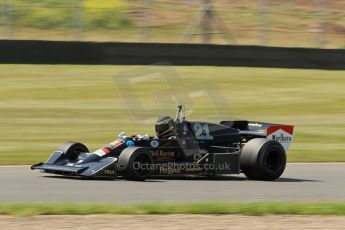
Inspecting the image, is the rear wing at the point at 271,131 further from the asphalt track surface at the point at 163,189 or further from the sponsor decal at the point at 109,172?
the sponsor decal at the point at 109,172

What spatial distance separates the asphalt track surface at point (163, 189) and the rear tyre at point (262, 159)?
14 centimetres

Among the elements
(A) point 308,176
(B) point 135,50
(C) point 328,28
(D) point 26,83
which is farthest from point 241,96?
(A) point 308,176

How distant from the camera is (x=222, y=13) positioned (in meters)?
30.5

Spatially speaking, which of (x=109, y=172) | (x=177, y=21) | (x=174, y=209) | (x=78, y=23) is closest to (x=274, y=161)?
(x=109, y=172)

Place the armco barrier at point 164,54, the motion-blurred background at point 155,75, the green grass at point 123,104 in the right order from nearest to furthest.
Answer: the green grass at point 123,104
the motion-blurred background at point 155,75
the armco barrier at point 164,54

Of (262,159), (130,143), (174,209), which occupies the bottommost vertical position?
(174,209)

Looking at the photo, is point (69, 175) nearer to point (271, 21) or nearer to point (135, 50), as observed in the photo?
point (135, 50)

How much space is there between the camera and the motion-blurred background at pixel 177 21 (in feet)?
91.0

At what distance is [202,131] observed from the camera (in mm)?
12422

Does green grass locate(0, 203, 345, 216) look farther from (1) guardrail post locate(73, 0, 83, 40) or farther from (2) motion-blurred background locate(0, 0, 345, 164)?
(1) guardrail post locate(73, 0, 83, 40)

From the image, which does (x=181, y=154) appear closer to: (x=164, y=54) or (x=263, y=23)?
(x=164, y=54)

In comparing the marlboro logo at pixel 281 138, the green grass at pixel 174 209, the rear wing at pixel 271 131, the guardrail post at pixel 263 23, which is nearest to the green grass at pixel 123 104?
the rear wing at pixel 271 131

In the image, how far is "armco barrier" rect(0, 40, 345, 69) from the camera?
81.6 feet

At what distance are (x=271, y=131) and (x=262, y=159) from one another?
797 millimetres
